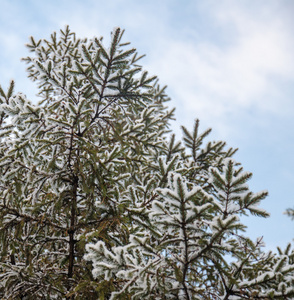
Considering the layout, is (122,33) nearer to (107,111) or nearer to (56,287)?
(107,111)

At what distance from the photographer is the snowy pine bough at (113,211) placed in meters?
2.88

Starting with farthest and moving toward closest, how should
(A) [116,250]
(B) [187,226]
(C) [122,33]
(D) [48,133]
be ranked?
(C) [122,33] < (D) [48,133] < (A) [116,250] < (B) [187,226]

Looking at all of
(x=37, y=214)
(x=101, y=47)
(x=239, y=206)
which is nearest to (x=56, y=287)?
(x=37, y=214)

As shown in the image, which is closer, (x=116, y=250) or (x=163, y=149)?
(x=116, y=250)

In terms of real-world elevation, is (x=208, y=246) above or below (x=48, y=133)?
below

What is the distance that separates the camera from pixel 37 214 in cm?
450

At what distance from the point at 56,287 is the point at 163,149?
2511mm

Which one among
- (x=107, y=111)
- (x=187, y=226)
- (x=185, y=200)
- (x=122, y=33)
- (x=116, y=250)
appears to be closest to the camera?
(x=185, y=200)

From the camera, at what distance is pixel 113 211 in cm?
423

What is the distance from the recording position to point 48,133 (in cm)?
400

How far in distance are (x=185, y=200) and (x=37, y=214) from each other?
8.95ft

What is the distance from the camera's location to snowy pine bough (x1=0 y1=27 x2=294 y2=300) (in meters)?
2.88

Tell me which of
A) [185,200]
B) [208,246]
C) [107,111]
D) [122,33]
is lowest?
[208,246]

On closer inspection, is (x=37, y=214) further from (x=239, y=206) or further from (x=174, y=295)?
(x=239, y=206)
